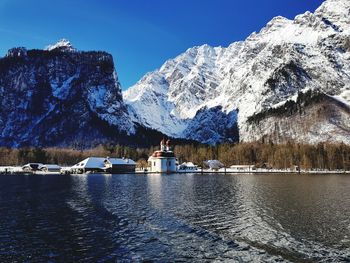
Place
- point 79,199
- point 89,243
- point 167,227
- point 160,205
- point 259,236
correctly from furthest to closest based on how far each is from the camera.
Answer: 1. point 79,199
2. point 160,205
3. point 167,227
4. point 259,236
5. point 89,243

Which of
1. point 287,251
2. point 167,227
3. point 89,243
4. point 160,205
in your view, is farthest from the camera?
point 160,205

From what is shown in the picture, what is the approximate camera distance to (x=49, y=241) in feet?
120

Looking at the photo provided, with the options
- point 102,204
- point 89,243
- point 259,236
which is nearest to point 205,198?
point 102,204

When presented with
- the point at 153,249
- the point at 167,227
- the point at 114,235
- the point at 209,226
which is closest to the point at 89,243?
the point at 114,235

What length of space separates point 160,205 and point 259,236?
24.5 m

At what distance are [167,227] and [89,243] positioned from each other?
991 cm

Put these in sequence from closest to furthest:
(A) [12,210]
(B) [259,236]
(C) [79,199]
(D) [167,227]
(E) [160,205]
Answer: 1. (B) [259,236]
2. (D) [167,227]
3. (A) [12,210]
4. (E) [160,205]
5. (C) [79,199]

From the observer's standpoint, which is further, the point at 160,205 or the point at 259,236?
the point at 160,205

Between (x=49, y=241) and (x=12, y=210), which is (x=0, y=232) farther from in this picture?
(x=12, y=210)

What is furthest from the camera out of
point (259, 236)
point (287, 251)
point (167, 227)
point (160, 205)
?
point (160, 205)

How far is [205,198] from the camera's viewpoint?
70.7 metres

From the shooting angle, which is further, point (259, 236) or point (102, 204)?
point (102, 204)

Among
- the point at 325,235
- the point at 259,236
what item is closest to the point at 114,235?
the point at 259,236

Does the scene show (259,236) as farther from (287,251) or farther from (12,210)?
(12,210)
